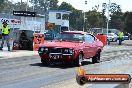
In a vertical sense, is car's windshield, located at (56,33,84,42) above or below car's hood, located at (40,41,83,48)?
above

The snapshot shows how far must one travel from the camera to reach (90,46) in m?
17.3

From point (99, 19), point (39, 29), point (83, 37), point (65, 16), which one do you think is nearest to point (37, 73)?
point (83, 37)

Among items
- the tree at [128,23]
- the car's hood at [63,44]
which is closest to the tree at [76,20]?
the tree at [128,23]

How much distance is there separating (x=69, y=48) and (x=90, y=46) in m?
2.08

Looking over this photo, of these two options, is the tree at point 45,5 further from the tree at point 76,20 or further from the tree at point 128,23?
the tree at point 128,23

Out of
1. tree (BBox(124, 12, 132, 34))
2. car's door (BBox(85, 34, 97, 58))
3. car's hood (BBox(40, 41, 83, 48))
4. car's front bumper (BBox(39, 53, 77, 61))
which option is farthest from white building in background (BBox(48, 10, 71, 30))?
car's front bumper (BBox(39, 53, 77, 61))

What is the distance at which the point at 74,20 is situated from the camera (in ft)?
368

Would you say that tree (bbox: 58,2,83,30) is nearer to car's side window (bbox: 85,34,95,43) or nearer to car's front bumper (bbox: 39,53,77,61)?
car's side window (bbox: 85,34,95,43)

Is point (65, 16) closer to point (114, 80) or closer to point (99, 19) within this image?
point (99, 19)

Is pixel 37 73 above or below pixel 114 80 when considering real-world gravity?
below

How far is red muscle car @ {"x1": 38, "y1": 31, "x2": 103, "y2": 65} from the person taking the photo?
15.5 m

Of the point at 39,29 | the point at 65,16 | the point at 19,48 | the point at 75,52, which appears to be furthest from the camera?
the point at 65,16

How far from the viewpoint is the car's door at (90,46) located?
17016mm

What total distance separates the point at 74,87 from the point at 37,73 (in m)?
3.36
